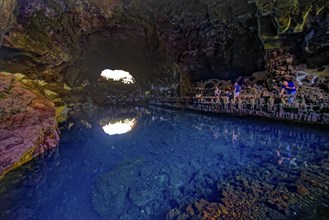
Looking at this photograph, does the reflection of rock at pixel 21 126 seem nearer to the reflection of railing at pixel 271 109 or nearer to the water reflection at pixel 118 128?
the water reflection at pixel 118 128

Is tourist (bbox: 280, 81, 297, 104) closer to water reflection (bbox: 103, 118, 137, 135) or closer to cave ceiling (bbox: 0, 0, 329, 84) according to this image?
cave ceiling (bbox: 0, 0, 329, 84)

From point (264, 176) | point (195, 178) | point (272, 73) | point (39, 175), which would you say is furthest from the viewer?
point (272, 73)

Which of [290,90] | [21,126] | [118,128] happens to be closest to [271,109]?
[290,90]

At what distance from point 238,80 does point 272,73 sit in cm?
353

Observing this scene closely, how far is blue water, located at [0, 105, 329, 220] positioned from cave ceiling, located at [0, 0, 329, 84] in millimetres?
6158

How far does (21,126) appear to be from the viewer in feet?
27.9

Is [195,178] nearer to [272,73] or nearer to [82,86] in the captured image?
[272,73]

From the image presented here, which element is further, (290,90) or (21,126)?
(290,90)

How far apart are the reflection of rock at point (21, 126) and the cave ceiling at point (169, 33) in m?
2.99

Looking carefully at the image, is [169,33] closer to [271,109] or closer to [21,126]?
[271,109]

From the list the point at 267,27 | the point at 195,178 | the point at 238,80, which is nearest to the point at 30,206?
the point at 195,178

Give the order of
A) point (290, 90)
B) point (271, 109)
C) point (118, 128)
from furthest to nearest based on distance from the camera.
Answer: point (118, 128) < point (290, 90) < point (271, 109)

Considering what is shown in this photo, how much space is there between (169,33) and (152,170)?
12.5m

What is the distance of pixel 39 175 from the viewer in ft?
23.0
